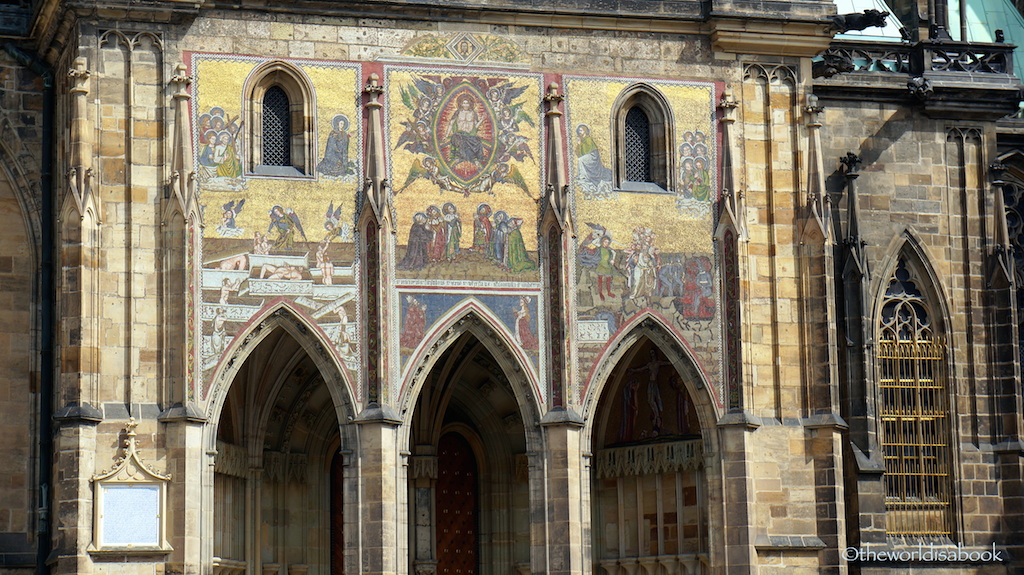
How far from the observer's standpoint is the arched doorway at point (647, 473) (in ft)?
110

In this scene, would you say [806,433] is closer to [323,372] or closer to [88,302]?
[323,372]

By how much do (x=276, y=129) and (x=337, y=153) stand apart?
39.4 inches

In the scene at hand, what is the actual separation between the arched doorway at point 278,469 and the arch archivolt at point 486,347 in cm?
179

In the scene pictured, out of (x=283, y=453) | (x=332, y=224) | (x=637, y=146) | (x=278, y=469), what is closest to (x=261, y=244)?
(x=332, y=224)

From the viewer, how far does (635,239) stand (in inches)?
1284

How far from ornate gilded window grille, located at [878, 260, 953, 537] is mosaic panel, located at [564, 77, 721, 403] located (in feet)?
15.6

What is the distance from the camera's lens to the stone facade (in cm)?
3083

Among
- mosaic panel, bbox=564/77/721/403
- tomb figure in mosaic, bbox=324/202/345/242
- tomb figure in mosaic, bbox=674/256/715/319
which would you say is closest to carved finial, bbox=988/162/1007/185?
mosaic panel, bbox=564/77/721/403

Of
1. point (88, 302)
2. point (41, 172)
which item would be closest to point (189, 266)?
point (88, 302)

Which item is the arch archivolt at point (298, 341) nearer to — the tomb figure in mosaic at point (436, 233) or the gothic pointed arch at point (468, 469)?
the tomb figure in mosaic at point (436, 233)

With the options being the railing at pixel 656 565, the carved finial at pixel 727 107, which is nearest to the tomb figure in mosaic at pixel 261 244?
the carved finial at pixel 727 107

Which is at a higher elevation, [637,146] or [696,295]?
[637,146]

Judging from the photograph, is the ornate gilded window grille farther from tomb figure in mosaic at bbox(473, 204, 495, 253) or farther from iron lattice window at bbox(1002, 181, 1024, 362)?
tomb figure in mosaic at bbox(473, 204, 495, 253)

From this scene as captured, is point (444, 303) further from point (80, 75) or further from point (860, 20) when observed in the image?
point (860, 20)
